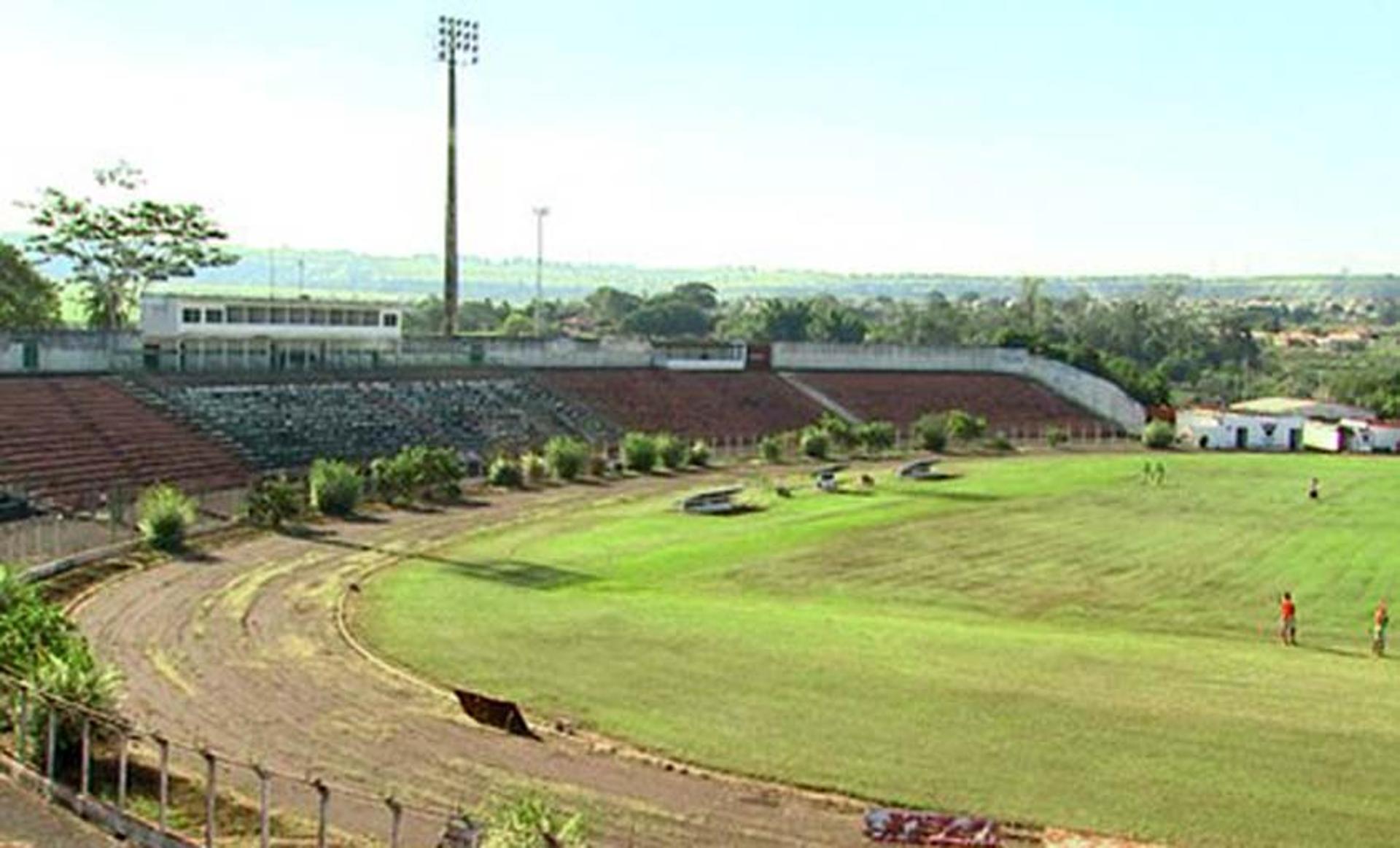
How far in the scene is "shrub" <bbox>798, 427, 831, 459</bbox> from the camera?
90.5 m

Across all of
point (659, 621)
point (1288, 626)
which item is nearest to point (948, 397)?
point (1288, 626)

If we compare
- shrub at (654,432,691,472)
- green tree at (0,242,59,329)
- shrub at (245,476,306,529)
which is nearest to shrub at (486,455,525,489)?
shrub at (654,432,691,472)

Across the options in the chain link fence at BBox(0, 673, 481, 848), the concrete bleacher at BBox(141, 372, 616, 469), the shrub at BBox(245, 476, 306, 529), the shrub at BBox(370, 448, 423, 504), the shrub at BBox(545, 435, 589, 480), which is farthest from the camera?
the shrub at BBox(545, 435, 589, 480)

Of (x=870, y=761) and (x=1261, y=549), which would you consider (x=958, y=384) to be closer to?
(x=1261, y=549)

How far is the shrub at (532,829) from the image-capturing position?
18.9 m

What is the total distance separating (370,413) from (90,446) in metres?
20.4

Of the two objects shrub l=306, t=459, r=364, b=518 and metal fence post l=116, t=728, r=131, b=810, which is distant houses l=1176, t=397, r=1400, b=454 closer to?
shrub l=306, t=459, r=364, b=518

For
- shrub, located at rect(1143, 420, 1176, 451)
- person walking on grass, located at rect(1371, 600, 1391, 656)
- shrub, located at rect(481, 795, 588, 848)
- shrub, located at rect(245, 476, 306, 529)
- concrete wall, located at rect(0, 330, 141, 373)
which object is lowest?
shrub, located at rect(1143, 420, 1176, 451)

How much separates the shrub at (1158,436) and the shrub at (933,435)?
55.9ft

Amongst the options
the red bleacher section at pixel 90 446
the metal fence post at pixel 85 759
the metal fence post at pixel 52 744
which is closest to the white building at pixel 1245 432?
the red bleacher section at pixel 90 446

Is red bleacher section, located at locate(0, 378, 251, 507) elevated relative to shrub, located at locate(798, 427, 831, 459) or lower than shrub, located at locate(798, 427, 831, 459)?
elevated

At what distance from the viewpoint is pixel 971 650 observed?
35781 mm

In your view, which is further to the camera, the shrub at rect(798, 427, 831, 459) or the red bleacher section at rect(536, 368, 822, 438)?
the red bleacher section at rect(536, 368, 822, 438)

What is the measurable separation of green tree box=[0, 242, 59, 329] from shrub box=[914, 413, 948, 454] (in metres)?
55.6
